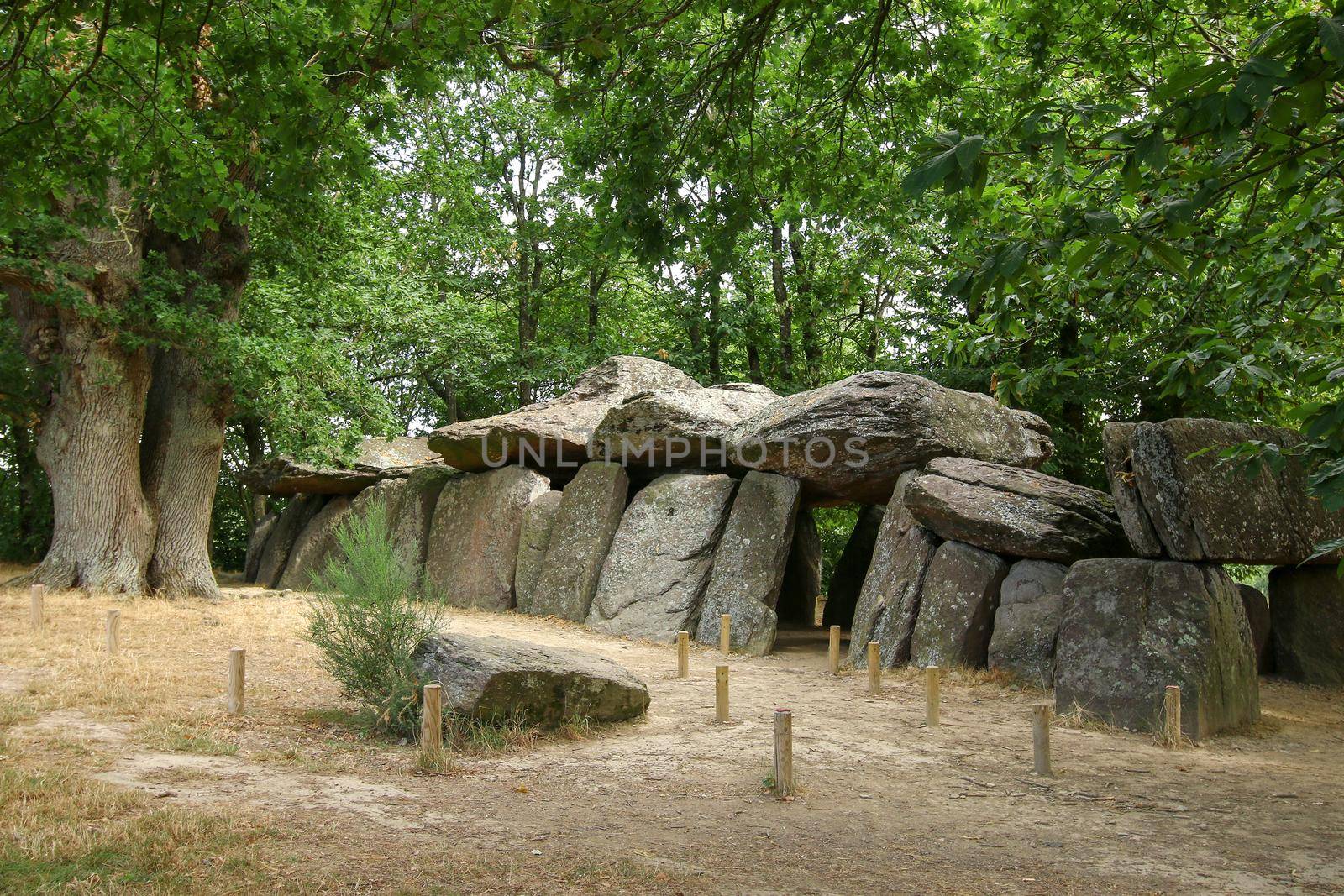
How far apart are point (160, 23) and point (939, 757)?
19.6 feet

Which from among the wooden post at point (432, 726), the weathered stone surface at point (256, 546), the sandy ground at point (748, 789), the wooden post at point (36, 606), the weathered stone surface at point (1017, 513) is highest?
the weathered stone surface at point (1017, 513)

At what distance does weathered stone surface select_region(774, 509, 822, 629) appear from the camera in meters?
14.0

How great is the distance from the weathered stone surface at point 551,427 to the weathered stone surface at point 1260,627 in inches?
285

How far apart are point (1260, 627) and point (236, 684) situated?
9387 mm

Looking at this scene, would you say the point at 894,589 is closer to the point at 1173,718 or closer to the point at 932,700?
the point at 932,700

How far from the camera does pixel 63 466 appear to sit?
37.6 feet

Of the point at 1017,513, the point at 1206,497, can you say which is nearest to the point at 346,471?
the point at 1017,513

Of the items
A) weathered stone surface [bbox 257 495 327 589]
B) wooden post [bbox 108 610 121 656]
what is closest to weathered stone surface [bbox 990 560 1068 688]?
wooden post [bbox 108 610 121 656]

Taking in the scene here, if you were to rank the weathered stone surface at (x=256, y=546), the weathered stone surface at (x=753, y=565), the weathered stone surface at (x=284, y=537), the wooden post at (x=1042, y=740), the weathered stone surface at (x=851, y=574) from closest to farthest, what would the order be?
1. the wooden post at (x=1042, y=740)
2. the weathered stone surface at (x=753, y=565)
3. the weathered stone surface at (x=851, y=574)
4. the weathered stone surface at (x=284, y=537)
5. the weathered stone surface at (x=256, y=546)

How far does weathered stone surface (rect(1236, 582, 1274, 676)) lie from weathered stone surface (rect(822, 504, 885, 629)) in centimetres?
482

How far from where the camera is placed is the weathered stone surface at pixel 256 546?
699 inches

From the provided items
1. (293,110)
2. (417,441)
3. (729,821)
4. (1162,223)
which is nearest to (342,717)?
(729,821)

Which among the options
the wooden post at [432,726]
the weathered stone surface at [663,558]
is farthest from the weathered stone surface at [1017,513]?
the wooden post at [432,726]

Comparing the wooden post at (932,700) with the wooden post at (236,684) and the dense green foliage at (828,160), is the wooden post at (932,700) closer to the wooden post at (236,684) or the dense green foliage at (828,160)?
the dense green foliage at (828,160)
